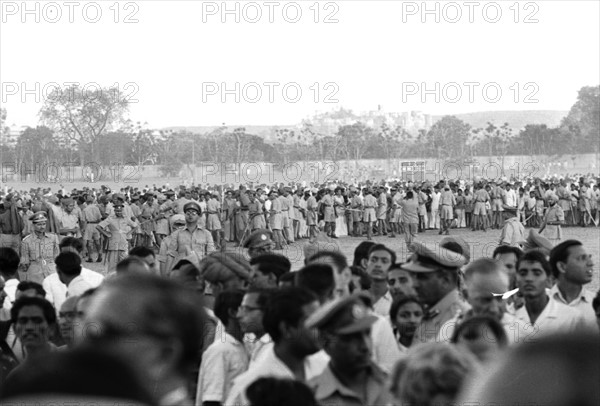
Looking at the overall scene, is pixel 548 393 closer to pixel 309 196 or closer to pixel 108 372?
pixel 108 372

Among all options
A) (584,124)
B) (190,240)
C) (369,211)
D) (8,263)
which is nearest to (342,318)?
(8,263)

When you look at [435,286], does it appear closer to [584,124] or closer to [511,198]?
[511,198]

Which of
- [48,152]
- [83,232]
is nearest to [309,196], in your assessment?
[83,232]

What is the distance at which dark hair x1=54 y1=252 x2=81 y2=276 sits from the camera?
7281 mm

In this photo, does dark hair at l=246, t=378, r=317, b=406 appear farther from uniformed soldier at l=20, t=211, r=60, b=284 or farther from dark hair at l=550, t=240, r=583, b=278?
uniformed soldier at l=20, t=211, r=60, b=284

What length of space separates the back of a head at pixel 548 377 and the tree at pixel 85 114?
220 ft

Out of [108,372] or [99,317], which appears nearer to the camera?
[108,372]

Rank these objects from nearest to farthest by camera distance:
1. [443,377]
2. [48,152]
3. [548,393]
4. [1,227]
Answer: [548,393]
[443,377]
[1,227]
[48,152]

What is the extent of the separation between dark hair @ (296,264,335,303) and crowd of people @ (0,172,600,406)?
1 centimetres

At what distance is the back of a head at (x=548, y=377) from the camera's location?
1.12 m

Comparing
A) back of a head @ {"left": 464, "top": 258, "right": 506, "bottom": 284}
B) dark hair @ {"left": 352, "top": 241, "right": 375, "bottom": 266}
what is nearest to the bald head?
back of a head @ {"left": 464, "top": 258, "right": 506, "bottom": 284}

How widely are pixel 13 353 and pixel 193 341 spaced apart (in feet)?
13.7

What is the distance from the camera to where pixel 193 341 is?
5.60 ft

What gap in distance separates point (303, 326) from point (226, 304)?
125 centimetres
